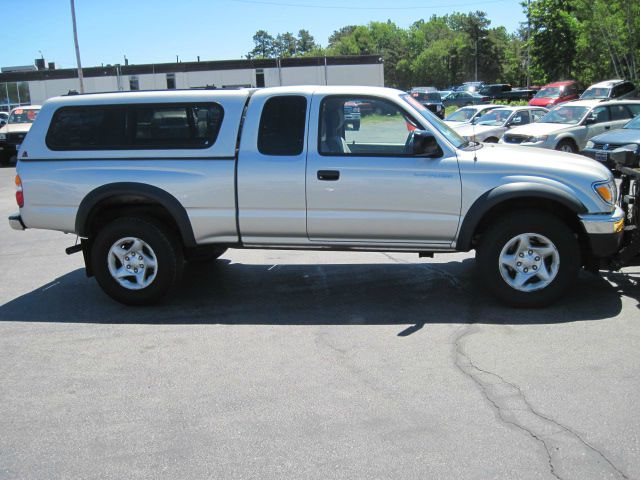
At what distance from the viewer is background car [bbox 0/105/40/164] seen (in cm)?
2275

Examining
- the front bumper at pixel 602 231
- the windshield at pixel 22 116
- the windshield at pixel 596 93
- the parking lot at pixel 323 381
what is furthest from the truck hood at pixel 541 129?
the windshield at pixel 22 116

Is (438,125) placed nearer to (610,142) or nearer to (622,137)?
(610,142)

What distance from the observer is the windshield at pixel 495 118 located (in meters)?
19.1

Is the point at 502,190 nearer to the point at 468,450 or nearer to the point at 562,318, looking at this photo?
the point at 562,318

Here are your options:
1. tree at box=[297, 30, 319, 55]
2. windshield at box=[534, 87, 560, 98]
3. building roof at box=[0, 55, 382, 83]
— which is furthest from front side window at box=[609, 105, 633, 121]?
tree at box=[297, 30, 319, 55]

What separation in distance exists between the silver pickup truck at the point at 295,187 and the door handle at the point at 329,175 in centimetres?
2

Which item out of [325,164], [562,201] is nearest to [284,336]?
[325,164]

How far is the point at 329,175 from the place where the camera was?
19.1ft

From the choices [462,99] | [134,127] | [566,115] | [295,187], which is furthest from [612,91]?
[134,127]

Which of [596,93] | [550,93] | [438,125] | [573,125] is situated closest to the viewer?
[438,125]

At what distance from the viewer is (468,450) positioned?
3.55 meters

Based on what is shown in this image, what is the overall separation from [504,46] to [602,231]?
104m

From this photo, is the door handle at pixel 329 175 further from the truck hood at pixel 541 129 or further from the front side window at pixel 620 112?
the front side window at pixel 620 112

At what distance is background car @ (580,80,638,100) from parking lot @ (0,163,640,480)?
24.3 metres
